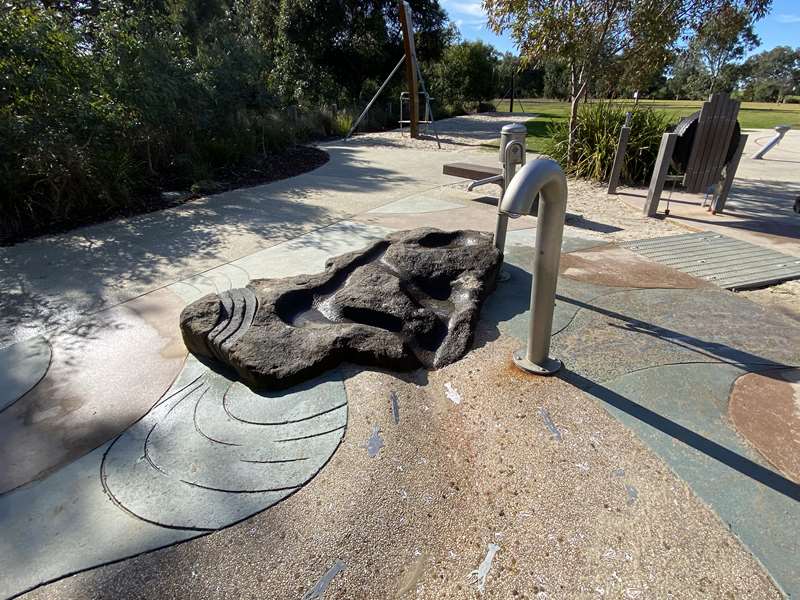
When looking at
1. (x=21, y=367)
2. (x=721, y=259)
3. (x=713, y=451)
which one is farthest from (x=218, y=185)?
(x=713, y=451)

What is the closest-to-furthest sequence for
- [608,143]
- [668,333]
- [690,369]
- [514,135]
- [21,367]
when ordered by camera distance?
[690,369] < [21,367] < [668,333] < [514,135] < [608,143]

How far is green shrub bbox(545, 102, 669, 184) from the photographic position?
752 cm

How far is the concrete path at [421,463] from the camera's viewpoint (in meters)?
1.46

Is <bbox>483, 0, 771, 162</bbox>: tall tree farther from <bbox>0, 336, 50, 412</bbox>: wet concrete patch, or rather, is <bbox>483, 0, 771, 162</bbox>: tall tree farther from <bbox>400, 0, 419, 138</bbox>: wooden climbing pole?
<bbox>0, 336, 50, 412</bbox>: wet concrete patch

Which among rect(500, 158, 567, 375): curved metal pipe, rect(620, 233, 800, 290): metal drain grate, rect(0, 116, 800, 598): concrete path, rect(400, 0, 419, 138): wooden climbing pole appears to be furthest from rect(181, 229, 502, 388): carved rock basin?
rect(400, 0, 419, 138): wooden climbing pole

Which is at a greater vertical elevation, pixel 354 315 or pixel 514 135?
pixel 514 135

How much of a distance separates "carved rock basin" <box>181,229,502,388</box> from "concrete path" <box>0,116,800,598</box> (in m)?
0.13

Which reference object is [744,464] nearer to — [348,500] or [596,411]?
[596,411]

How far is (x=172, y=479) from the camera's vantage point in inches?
72.1

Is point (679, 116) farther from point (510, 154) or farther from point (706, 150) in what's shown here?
point (510, 154)

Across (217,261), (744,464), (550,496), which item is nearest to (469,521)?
(550,496)

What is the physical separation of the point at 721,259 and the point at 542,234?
292 cm

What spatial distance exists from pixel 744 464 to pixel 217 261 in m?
3.99

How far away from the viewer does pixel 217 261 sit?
4.16 meters
